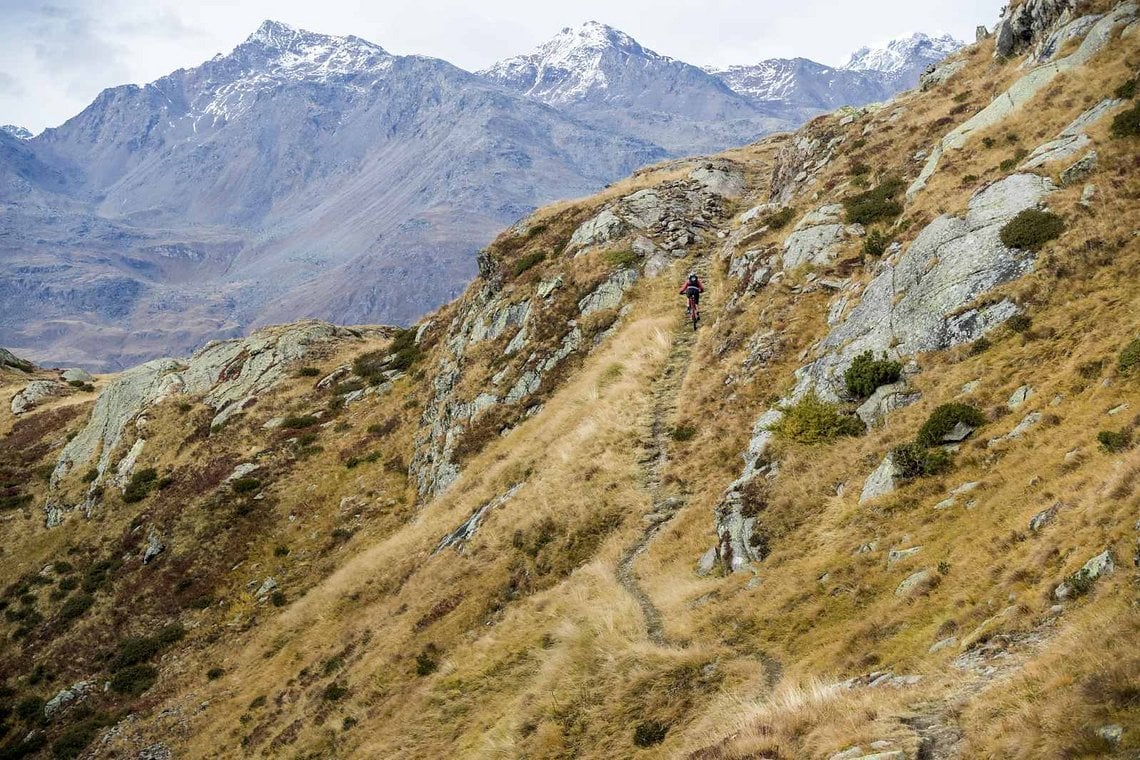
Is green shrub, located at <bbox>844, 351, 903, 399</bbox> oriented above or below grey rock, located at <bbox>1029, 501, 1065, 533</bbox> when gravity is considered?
above

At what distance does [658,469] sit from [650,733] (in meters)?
13.7

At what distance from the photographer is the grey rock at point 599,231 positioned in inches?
1969

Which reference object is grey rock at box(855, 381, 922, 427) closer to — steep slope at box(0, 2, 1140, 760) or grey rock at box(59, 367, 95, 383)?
steep slope at box(0, 2, 1140, 760)

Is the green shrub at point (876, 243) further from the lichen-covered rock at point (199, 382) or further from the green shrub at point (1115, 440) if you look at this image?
the lichen-covered rock at point (199, 382)

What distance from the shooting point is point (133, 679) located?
1332 inches

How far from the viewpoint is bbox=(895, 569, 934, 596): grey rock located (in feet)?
40.7

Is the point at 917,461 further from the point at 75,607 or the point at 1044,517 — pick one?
the point at 75,607

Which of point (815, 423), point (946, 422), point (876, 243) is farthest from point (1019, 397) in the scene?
point (876, 243)

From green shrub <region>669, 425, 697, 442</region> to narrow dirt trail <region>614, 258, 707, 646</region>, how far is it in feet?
1.72

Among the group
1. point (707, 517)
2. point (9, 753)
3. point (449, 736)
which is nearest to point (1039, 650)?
point (707, 517)

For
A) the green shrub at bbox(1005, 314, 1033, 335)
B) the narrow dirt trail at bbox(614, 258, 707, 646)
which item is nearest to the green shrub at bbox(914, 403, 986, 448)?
the green shrub at bbox(1005, 314, 1033, 335)

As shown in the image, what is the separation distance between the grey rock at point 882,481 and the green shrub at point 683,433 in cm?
1002

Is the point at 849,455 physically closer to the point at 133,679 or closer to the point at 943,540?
the point at 943,540

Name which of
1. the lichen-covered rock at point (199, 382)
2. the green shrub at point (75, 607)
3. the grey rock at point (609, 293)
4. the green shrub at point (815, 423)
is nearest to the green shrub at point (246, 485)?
the green shrub at point (75, 607)
